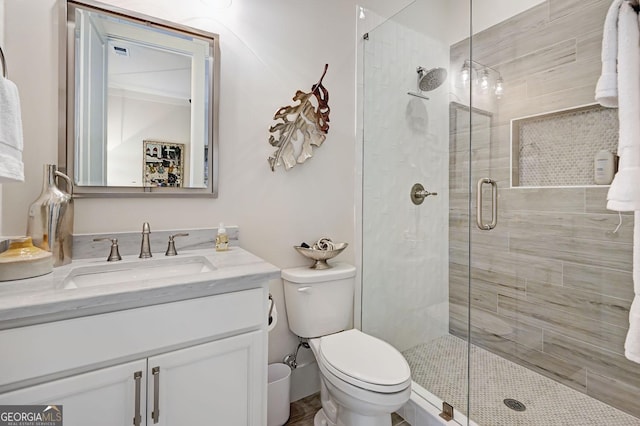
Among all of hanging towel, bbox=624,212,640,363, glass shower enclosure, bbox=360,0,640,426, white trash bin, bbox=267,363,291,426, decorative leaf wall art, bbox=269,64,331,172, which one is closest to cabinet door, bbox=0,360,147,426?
white trash bin, bbox=267,363,291,426

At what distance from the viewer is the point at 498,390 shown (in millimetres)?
1735

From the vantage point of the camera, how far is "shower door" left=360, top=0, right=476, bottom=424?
6.32ft

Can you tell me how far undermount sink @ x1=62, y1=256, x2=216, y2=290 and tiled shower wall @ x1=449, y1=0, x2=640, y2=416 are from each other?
5.38 feet

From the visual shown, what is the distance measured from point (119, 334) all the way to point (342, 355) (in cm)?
87

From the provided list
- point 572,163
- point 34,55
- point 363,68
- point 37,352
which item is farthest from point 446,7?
point 37,352

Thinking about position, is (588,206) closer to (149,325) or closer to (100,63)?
(149,325)

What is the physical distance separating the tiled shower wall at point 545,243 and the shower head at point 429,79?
114 millimetres

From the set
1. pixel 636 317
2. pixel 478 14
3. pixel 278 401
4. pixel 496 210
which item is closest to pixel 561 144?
pixel 496 210

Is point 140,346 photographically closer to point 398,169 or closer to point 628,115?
point 398,169

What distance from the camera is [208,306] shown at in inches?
40.1

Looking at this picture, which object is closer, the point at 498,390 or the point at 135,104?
the point at 135,104

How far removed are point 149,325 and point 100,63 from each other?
3.65ft

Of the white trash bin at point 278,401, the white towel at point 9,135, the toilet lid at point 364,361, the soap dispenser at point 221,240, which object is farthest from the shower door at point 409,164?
the white towel at point 9,135

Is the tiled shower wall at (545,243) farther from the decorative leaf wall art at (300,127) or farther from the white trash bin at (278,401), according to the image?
the white trash bin at (278,401)
